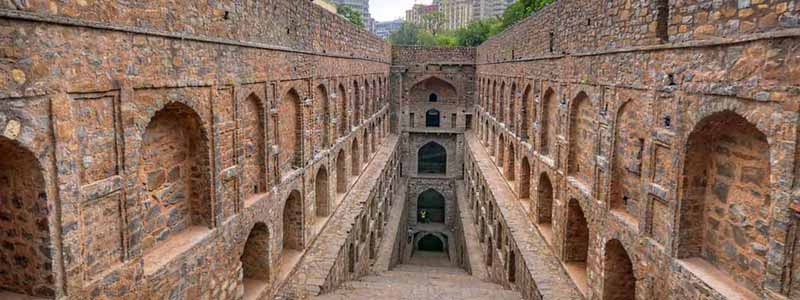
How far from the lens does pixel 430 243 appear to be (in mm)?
29359

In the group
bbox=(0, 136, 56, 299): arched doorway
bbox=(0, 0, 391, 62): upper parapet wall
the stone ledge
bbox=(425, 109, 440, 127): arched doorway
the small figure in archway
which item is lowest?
the small figure in archway

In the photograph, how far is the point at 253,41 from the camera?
8031mm

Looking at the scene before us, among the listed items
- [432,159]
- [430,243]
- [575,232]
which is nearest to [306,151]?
[575,232]

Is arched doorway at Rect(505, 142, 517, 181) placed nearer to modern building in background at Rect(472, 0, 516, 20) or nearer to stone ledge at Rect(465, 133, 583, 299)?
stone ledge at Rect(465, 133, 583, 299)

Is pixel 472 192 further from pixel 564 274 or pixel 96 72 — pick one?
pixel 96 72

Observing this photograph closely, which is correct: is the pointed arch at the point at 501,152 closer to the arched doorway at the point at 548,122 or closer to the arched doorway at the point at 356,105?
the arched doorway at the point at 356,105

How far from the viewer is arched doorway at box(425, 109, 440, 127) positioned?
29266 mm

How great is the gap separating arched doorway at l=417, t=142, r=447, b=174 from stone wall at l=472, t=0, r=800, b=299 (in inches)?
706

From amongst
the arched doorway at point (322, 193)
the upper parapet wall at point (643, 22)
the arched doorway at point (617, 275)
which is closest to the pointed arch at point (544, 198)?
the upper parapet wall at point (643, 22)

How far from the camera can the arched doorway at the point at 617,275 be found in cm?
821

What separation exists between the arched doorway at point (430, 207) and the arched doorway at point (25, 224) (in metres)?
24.9

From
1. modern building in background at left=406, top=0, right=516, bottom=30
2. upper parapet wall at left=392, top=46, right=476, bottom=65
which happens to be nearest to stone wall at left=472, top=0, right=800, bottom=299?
upper parapet wall at left=392, top=46, right=476, bottom=65

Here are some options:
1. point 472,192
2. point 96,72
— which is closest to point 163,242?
point 96,72

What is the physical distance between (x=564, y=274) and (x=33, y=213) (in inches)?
327
